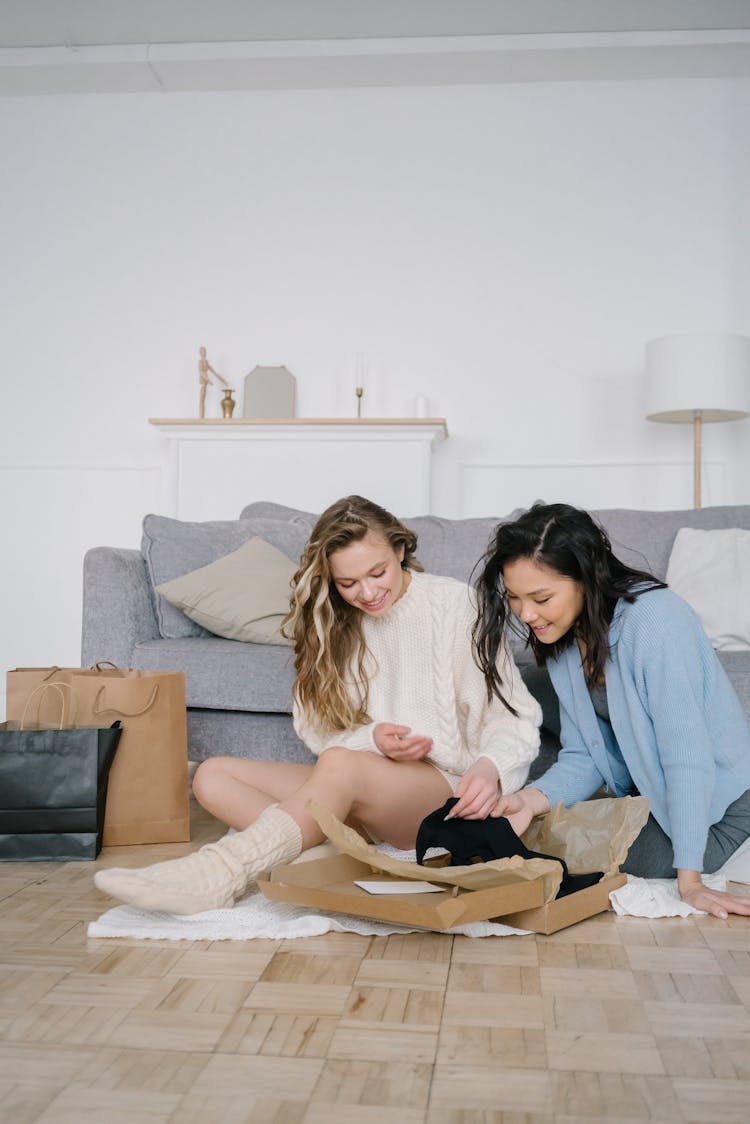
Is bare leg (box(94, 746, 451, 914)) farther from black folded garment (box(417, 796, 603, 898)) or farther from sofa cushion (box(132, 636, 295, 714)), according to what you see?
sofa cushion (box(132, 636, 295, 714))

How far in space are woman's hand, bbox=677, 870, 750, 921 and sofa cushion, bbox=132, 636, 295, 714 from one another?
3.53 feet

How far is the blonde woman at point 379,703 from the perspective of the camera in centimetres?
188

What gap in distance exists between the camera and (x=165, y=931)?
5.23ft

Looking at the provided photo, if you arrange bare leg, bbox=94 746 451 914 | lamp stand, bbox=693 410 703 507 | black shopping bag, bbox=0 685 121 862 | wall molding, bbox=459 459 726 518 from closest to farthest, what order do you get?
bare leg, bbox=94 746 451 914 < black shopping bag, bbox=0 685 121 862 < lamp stand, bbox=693 410 703 507 < wall molding, bbox=459 459 726 518

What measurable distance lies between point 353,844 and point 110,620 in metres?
1.27

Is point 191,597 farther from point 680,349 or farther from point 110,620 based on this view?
point 680,349

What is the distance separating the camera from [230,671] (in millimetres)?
2586

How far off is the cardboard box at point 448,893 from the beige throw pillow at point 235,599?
1052 millimetres

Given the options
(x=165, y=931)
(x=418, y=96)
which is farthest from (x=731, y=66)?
(x=165, y=931)

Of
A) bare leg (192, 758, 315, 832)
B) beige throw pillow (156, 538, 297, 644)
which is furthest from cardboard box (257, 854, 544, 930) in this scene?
beige throw pillow (156, 538, 297, 644)

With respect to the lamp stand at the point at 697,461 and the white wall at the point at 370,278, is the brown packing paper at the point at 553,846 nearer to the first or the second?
the lamp stand at the point at 697,461

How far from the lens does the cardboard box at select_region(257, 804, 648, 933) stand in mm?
1527

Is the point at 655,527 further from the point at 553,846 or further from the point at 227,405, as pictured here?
the point at 227,405

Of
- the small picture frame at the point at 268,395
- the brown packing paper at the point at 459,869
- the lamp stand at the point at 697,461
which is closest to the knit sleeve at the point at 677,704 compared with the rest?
the brown packing paper at the point at 459,869
